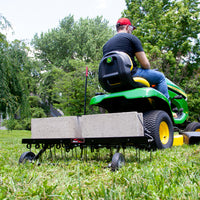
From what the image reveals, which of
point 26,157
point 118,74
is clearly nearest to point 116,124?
point 118,74

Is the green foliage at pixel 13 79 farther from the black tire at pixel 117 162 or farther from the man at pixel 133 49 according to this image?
the black tire at pixel 117 162

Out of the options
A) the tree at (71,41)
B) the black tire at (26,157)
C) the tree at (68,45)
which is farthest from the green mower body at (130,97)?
the tree at (71,41)

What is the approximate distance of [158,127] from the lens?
295cm

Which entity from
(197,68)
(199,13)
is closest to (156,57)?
(197,68)

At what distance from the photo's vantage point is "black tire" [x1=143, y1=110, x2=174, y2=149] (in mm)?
2895

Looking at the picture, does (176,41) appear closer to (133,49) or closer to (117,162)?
(133,49)

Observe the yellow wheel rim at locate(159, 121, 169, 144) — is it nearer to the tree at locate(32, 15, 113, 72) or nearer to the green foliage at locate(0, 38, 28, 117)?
the green foliage at locate(0, 38, 28, 117)

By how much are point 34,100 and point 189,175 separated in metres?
23.8

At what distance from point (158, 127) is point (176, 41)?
42.1 feet

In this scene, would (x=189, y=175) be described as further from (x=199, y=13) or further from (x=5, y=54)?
(x=199, y=13)

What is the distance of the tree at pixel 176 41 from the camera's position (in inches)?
525

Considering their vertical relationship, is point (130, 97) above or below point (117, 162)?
above

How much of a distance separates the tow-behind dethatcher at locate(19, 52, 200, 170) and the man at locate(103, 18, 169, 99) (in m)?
0.14

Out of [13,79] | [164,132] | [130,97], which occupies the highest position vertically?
[13,79]
